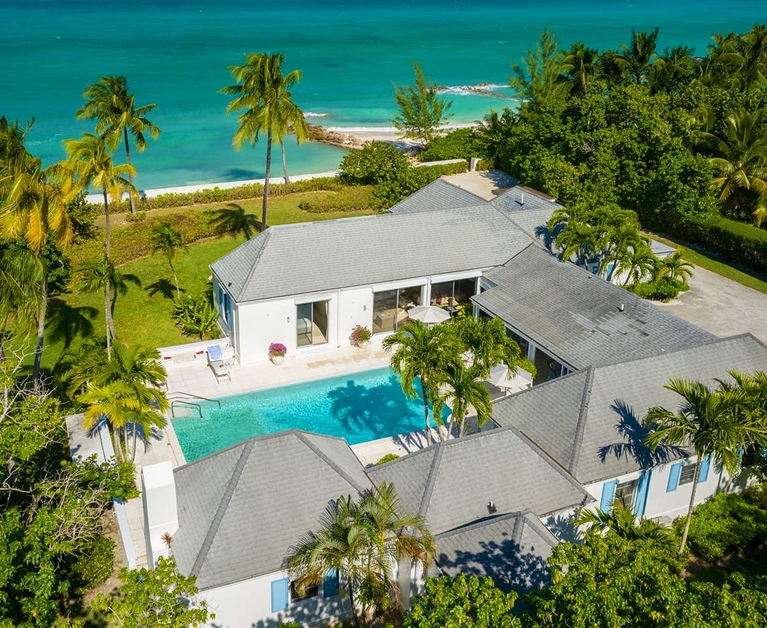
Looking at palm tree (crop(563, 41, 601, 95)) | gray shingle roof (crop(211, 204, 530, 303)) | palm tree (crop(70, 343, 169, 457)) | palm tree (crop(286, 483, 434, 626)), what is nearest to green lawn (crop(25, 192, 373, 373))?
gray shingle roof (crop(211, 204, 530, 303))

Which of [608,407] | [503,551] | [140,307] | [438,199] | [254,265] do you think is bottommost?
[140,307]

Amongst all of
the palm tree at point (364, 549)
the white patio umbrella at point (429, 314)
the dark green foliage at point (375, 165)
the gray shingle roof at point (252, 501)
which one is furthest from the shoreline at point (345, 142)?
the palm tree at point (364, 549)

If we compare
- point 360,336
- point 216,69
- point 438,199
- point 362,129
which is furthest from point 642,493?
point 216,69

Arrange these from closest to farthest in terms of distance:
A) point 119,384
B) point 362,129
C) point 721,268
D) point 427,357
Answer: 1. point 119,384
2. point 427,357
3. point 721,268
4. point 362,129

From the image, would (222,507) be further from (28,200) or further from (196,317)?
(196,317)

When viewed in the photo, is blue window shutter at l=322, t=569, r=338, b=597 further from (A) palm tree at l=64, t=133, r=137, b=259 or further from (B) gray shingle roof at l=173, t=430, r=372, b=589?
(A) palm tree at l=64, t=133, r=137, b=259

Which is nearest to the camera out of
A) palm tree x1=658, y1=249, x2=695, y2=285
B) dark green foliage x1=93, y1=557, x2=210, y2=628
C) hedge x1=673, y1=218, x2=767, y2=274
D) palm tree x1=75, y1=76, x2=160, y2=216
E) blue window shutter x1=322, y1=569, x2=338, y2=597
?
dark green foliage x1=93, y1=557, x2=210, y2=628

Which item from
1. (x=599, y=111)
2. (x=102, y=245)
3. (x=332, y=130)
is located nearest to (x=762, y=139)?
(x=599, y=111)
